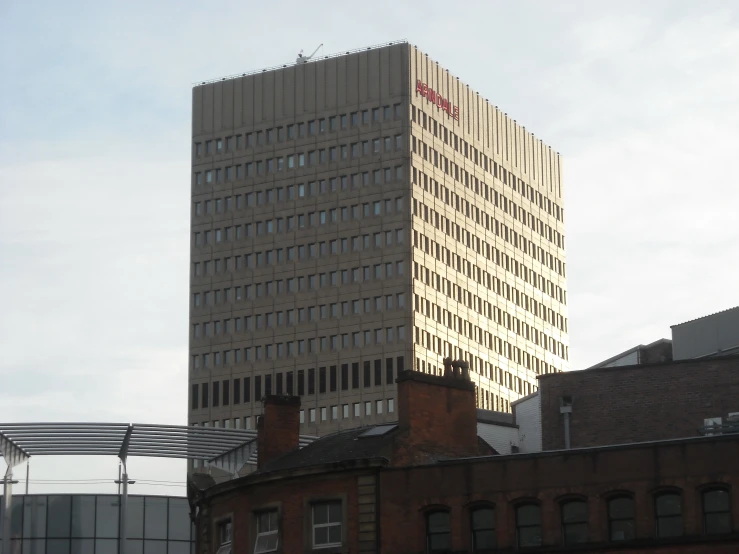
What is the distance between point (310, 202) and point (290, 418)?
10484 cm

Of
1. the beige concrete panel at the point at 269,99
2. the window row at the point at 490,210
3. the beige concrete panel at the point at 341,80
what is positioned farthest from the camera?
the beige concrete panel at the point at 269,99

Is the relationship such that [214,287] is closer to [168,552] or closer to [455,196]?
[455,196]

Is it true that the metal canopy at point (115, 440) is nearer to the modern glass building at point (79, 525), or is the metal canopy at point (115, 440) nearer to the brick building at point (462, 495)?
the modern glass building at point (79, 525)

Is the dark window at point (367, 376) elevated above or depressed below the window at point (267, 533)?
above

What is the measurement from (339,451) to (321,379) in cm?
10537

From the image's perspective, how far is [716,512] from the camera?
52.8 meters

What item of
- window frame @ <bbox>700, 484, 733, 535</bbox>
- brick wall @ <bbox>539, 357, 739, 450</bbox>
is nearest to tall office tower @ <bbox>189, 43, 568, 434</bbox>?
brick wall @ <bbox>539, 357, 739, 450</bbox>

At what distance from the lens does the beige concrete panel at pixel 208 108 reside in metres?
177

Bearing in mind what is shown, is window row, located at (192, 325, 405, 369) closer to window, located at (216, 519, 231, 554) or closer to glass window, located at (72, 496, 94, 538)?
glass window, located at (72, 496, 94, 538)

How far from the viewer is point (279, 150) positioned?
567ft

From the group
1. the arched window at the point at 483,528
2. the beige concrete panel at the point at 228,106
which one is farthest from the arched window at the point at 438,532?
the beige concrete panel at the point at 228,106

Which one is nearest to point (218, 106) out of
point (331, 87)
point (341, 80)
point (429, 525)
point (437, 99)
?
point (331, 87)

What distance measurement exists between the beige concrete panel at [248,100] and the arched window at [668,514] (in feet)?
409

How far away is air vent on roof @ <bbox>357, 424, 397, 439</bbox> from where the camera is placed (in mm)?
59875
